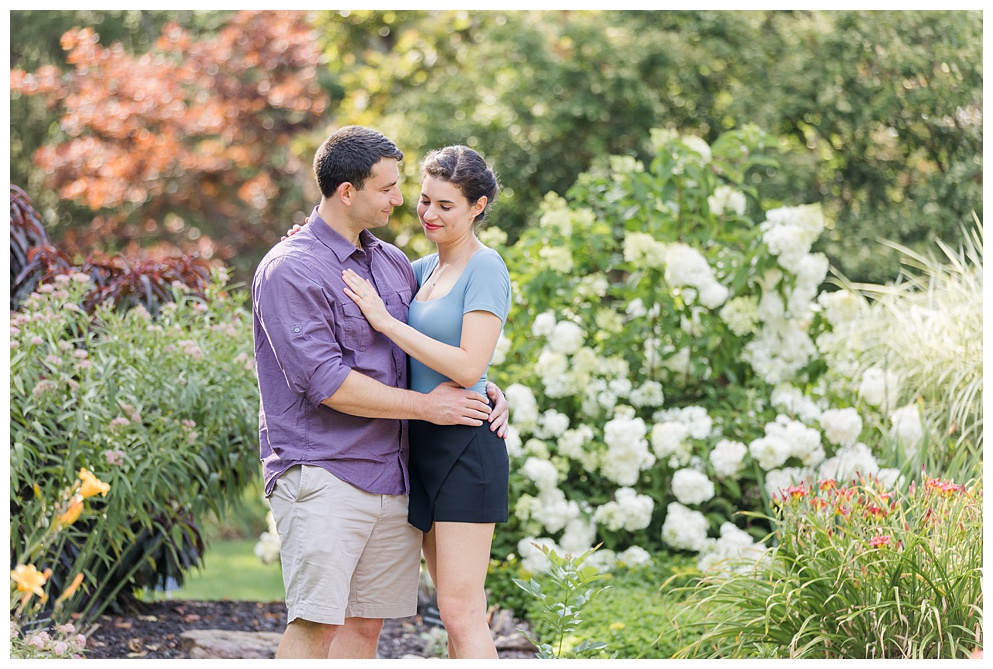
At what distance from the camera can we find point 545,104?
7.71 m

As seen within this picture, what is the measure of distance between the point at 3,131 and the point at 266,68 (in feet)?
21.1

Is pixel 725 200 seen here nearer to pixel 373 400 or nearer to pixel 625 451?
pixel 625 451

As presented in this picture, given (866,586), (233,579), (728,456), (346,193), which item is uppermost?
(346,193)

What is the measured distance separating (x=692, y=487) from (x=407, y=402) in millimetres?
2054

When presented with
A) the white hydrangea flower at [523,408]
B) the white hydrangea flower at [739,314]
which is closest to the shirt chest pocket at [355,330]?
the white hydrangea flower at [523,408]

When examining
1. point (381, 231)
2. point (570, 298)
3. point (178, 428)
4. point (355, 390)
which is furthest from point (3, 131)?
point (381, 231)

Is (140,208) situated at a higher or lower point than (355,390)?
lower

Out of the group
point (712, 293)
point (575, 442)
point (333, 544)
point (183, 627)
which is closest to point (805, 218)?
point (712, 293)

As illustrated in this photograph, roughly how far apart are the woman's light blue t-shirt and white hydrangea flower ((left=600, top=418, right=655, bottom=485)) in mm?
1674

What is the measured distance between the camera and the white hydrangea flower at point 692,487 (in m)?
4.08

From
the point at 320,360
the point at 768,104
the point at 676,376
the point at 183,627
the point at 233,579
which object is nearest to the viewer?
the point at 320,360

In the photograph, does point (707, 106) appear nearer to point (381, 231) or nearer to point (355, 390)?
point (381, 231)

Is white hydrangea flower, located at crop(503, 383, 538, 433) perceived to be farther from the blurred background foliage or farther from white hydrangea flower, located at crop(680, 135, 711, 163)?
the blurred background foliage

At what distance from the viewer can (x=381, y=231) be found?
29.1 feet
